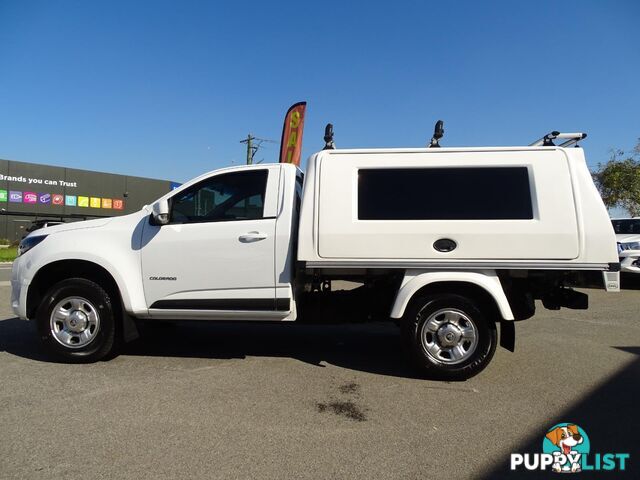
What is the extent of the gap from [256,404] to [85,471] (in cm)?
139

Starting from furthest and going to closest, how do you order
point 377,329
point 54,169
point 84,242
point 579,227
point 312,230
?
point 54,169, point 377,329, point 84,242, point 312,230, point 579,227

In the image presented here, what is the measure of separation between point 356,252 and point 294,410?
1.56 metres

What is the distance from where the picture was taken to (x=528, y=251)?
427cm

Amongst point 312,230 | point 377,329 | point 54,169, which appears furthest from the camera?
point 54,169

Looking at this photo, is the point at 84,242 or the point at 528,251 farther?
the point at 84,242

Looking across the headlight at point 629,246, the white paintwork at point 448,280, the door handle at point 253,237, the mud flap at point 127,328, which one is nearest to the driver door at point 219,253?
the door handle at point 253,237

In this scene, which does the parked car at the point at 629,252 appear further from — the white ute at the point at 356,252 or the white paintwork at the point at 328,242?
the white paintwork at the point at 328,242

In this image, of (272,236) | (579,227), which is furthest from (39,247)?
(579,227)

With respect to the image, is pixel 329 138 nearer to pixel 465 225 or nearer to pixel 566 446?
pixel 465 225

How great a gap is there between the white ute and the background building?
22142 millimetres

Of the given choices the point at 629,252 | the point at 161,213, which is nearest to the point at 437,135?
the point at 161,213

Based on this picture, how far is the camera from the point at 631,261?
10.9 m

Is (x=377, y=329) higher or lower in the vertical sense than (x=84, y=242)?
lower

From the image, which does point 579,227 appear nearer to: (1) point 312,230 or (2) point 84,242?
(1) point 312,230
